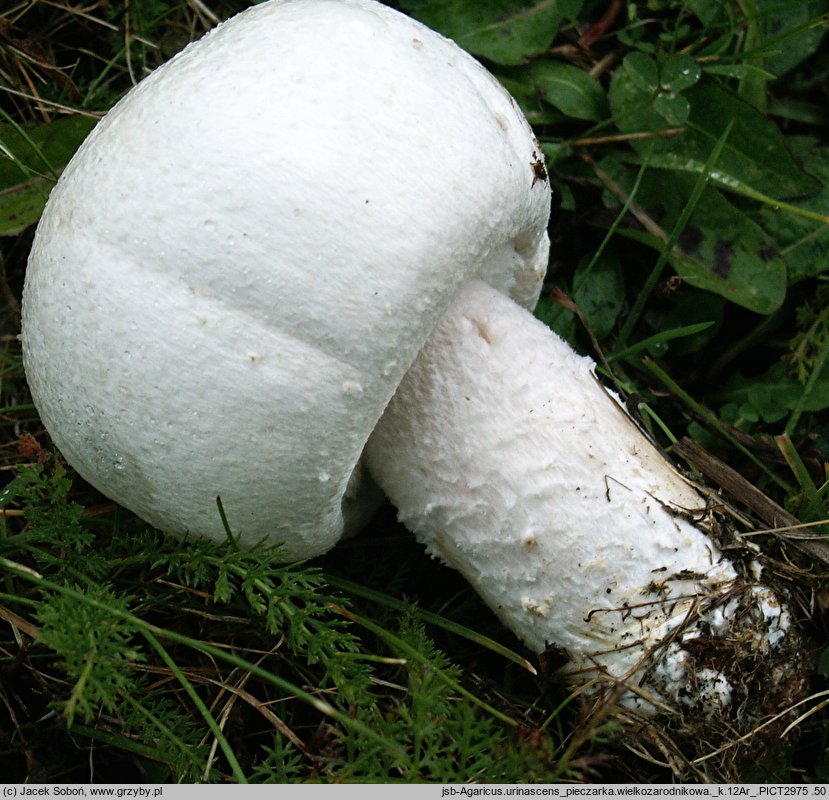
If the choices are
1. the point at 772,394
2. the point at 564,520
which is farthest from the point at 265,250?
the point at 772,394

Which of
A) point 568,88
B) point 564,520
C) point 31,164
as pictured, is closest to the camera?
point 564,520

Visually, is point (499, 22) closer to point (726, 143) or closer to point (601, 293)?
point (726, 143)

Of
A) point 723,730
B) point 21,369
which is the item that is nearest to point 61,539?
point 21,369

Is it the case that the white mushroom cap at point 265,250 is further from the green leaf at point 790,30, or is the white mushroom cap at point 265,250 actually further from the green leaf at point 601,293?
the green leaf at point 790,30

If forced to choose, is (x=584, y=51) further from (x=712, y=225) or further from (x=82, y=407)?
(x=82, y=407)

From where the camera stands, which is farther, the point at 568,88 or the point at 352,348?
the point at 568,88

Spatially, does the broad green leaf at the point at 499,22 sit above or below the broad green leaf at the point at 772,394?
above

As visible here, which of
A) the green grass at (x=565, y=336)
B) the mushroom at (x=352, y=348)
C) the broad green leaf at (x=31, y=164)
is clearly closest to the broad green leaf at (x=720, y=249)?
the green grass at (x=565, y=336)
